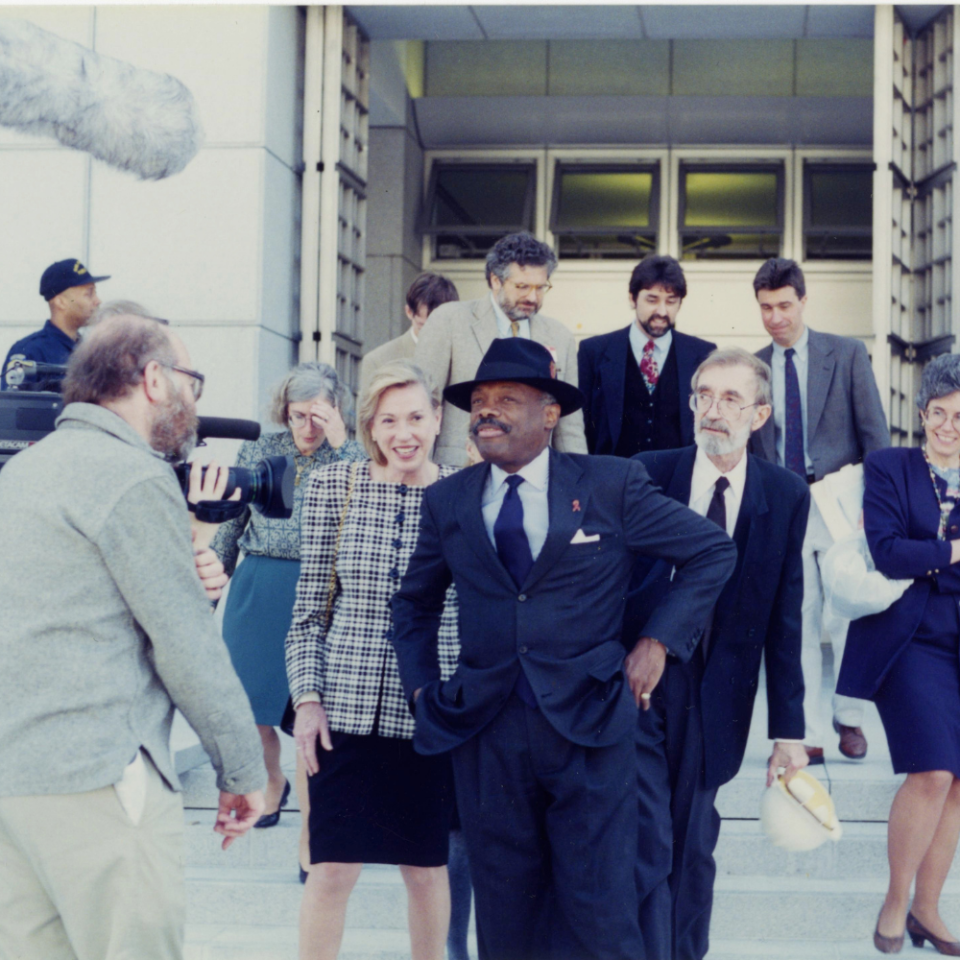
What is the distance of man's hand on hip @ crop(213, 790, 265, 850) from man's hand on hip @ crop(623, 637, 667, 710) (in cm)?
89

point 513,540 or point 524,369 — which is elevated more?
point 524,369

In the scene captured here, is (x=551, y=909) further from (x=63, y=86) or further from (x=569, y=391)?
(x=63, y=86)

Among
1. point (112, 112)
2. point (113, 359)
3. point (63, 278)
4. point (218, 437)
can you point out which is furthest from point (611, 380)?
point (112, 112)

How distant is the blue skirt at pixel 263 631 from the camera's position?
4473 millimetres

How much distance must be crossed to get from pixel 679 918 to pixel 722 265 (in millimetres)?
8147

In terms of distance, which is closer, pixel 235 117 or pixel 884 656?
pixel 884 656

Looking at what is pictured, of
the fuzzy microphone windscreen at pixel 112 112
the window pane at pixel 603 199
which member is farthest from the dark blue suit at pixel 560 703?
the window pane at pixel 603 199

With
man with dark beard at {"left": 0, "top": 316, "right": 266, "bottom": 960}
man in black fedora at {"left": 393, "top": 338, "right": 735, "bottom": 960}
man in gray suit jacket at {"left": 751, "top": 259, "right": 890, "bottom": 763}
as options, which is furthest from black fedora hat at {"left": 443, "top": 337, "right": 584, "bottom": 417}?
man in gray suit jacket at {"left": 751, "top": 259, "right": 890, "bottom": 763}

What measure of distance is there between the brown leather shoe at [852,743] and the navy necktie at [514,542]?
8.45 ft

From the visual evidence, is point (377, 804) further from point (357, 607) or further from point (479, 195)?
point (479, 195)

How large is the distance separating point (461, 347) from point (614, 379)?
A: 2.01 feet

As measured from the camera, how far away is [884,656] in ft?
12.9

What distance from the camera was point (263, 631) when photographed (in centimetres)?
452

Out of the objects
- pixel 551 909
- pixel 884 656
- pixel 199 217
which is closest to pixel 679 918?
pixel 551 909
